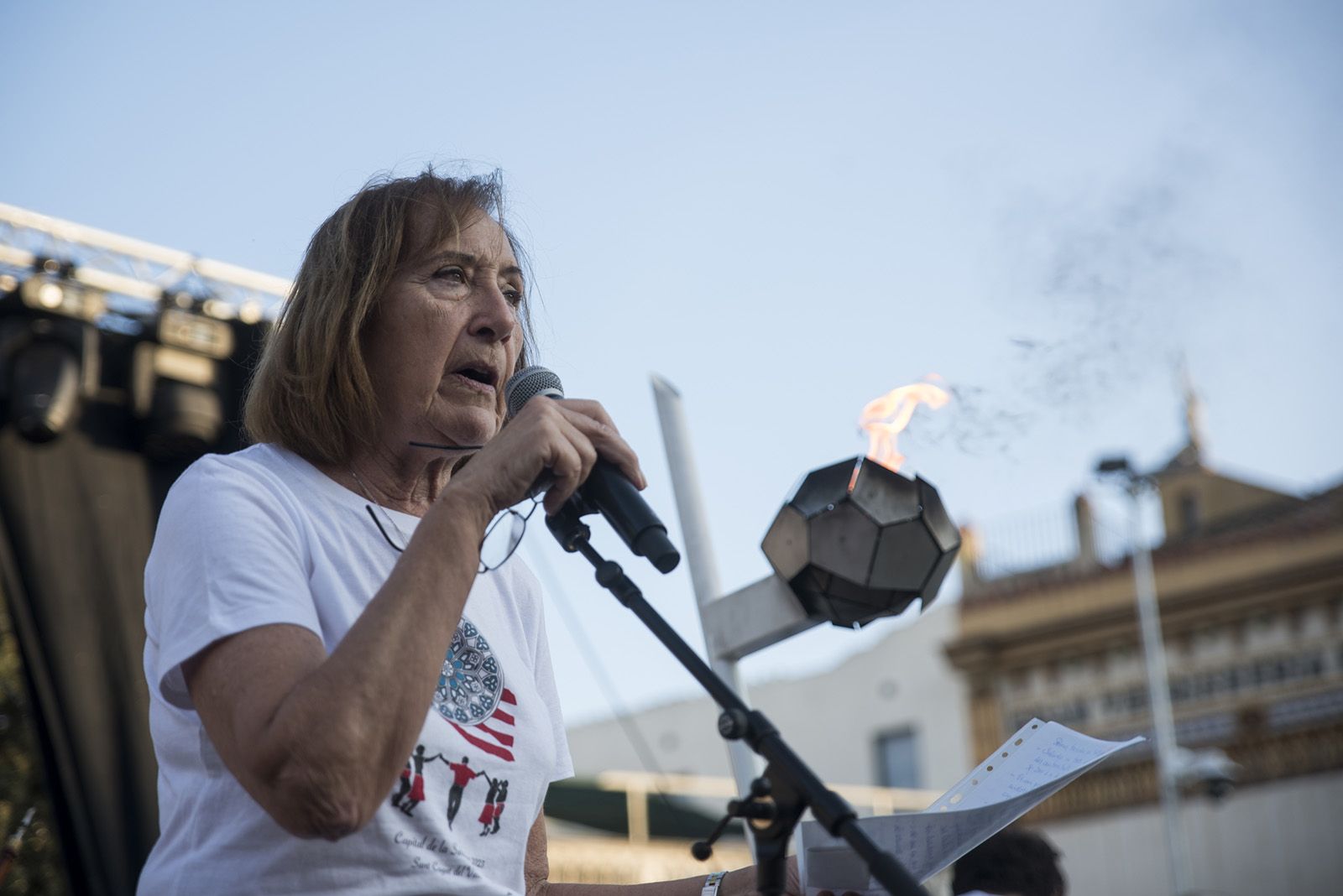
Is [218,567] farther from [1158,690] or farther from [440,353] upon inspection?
[1158,690]

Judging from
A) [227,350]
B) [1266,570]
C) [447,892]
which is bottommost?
[1266,570]

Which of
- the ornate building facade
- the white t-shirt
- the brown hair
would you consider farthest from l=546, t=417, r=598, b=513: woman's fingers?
the ornate building facade

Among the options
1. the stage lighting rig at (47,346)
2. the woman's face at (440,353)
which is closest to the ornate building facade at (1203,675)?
the stage lighting rig at (47,346)

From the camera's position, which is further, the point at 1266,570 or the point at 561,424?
the point at 1266,570

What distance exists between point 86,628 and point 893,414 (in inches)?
167

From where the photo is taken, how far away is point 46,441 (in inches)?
234

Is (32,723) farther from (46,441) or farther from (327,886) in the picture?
(327,886)

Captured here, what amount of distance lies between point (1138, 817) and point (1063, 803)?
1041 millimetres

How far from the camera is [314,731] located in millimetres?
1456

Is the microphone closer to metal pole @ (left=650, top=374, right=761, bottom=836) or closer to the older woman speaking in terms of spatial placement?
the older woman speaking

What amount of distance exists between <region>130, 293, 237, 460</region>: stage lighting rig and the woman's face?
4.50m

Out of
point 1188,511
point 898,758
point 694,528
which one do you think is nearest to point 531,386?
point 694,528

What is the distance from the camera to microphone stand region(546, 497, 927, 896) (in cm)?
152

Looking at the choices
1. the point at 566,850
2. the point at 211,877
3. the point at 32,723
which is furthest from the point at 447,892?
the point at 566,850
